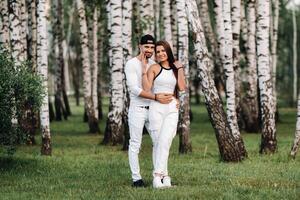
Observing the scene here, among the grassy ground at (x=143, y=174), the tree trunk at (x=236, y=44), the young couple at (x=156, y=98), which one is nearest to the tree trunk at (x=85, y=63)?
the tree trunk at (x=236, y=44)

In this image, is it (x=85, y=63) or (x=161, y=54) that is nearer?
(x=161, y=54)

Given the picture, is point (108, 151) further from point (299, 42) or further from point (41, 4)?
point (299, 42)

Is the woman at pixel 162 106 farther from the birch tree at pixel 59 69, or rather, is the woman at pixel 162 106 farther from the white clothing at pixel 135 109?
the birch tree at pixel 59 69

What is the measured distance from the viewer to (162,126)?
11.5 meters

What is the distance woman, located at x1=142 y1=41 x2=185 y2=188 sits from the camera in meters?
11.5

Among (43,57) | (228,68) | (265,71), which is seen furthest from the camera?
(43,57)

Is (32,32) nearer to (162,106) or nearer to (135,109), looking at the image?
(135,109)

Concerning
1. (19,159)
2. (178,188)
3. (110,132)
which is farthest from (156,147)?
(110,132)

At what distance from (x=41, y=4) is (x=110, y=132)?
5896 mm

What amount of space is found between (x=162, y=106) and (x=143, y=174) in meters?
2.43

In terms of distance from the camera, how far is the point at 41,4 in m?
17.2

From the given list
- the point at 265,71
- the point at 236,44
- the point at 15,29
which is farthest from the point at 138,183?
the point at 236,44

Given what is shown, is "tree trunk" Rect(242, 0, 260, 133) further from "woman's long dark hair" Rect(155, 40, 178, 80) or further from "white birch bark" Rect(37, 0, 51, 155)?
"woman's long dark hair" Rect(155, 40, 178, 80)

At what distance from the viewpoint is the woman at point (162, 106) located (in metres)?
11.5
